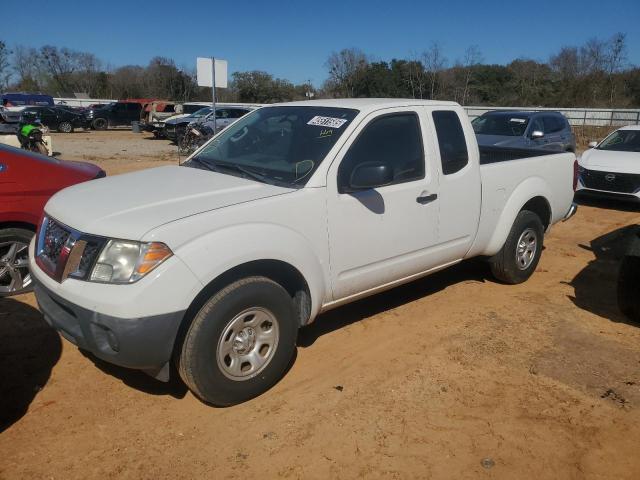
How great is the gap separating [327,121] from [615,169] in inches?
314

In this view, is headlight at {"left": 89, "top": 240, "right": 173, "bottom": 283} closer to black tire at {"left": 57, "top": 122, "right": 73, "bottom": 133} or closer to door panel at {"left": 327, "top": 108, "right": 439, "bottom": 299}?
door panel at {"left": 327, "top": 108, "right": 439, "bottom": 299}

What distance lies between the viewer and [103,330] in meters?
2.84

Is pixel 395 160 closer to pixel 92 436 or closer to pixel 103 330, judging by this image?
pixel 103 330

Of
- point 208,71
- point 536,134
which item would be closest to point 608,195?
point 536,134

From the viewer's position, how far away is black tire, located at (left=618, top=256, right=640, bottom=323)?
14.7 ft

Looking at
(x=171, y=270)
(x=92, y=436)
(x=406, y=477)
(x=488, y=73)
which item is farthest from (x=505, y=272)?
(x=488, y=73)

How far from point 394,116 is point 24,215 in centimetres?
344

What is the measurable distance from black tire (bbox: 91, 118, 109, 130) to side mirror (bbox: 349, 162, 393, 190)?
32.5 meters

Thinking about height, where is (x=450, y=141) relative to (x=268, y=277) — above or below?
above

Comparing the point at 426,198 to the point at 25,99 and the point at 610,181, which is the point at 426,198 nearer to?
the point at 610,181

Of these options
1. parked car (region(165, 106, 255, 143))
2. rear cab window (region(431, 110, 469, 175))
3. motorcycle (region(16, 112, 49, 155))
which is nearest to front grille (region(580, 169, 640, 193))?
rear cab window (region(431, 110, 469, 175))

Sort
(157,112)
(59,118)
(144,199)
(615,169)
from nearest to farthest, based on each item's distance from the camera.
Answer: (144,199) → (615,169) → (59,118) → (157,112)

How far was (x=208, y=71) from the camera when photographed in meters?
12.7

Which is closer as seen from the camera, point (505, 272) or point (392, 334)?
point (392, 334)
